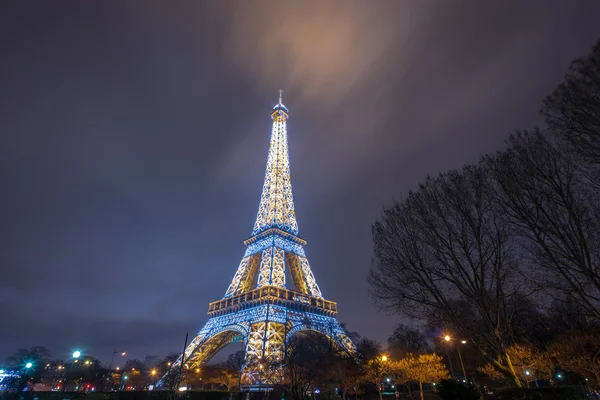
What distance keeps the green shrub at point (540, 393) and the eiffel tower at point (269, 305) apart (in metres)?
23.3

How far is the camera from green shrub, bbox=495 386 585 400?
10406 mm

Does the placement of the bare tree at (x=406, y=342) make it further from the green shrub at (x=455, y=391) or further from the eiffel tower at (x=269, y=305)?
the green shrub at (x=455, y=391)

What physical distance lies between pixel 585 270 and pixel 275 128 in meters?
66.6

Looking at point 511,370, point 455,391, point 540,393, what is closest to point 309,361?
point 455,391

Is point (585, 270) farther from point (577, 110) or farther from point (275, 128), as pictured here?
point (275, 128)

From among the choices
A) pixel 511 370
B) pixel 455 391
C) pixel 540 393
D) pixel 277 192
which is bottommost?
pixel 540 393

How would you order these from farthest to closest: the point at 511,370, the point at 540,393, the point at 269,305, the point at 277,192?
the point at 277,192
the point at 269,305
the point at 511,370
the point at 540,393

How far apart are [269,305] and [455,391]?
31.8m

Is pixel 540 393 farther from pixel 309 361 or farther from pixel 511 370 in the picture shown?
pixel 309 361

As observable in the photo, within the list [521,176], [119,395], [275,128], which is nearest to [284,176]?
[275,128]

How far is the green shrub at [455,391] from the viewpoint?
37.4 feet

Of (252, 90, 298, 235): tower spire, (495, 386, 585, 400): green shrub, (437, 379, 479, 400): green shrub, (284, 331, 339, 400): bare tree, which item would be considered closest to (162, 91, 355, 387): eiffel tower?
(252, 90, 298, 235): tower spire

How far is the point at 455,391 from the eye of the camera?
1164cm

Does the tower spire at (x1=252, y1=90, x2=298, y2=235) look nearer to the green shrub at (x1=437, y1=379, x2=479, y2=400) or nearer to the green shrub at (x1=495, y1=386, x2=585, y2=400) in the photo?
the green shrub at (x1=437, y1=379, x2=479, y2=400)
